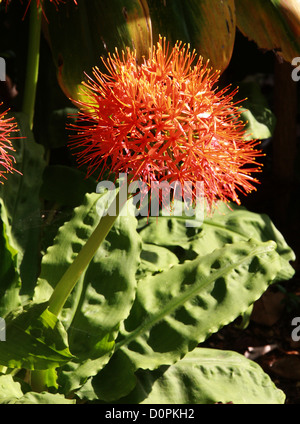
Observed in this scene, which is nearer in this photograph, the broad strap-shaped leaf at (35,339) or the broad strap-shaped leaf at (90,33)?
the broad strap-shaped leaf at (35,339)

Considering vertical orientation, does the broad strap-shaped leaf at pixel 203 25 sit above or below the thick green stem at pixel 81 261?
above

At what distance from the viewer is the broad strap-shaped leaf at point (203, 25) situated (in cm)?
168

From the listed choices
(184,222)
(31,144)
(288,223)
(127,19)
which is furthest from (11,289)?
(288,223)

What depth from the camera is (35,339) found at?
1.20 meters

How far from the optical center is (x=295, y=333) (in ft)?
7.45

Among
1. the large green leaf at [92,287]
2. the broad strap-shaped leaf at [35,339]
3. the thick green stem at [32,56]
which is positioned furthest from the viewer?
the thick green stem at [32,56]

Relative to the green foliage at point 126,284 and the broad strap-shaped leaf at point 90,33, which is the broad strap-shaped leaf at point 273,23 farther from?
the broad strap-shaped leaf at point 90,33

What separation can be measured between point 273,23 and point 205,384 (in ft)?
3.46

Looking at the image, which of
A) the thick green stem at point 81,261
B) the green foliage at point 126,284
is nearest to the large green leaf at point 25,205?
Result: the green foliage at point 126,284

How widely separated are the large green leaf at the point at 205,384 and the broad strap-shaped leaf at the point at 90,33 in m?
0.82
